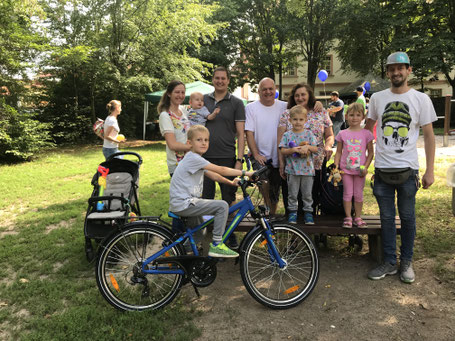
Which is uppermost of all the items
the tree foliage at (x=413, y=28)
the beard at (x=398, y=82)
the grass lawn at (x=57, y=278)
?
the tree foliage at (x=413, y=28)

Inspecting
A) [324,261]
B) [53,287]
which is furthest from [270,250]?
[53,287]

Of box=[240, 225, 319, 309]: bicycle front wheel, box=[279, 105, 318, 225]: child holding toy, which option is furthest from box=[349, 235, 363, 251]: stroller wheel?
box=[240, 225, 319, 309]: bicycle front wheel

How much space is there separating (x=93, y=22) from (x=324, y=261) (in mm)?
18455

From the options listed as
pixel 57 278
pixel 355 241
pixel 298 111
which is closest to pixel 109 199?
pixel 57 278

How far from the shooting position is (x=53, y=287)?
386cm

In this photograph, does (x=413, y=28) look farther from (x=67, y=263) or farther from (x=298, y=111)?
(x=67, y=263)

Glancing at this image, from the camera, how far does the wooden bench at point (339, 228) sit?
3.98 metres

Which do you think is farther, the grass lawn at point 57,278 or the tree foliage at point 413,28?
the tree foliage at point 413,28

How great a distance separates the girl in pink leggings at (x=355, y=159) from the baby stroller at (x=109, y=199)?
2595mm

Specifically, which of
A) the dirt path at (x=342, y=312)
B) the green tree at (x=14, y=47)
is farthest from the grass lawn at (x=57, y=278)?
the green tree at (x=14, y=47)

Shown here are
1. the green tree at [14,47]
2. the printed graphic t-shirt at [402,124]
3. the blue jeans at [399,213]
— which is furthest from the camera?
the green tree at [14,47]

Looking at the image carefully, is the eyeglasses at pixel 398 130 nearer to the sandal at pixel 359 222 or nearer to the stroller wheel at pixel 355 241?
the sandal at pixel 359 222

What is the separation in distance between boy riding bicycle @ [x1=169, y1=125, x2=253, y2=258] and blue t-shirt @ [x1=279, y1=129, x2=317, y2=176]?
37.4 inches

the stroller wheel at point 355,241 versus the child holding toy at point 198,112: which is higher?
the child holding toy at point 198,112
